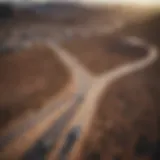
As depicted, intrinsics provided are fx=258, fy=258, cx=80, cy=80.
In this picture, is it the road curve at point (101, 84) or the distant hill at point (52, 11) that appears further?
the distant hill at point (52, 11)

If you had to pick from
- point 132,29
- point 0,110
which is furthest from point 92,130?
point 132,29

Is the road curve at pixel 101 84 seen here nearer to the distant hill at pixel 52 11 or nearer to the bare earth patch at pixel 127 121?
the bare earth patch at pixel 127 121


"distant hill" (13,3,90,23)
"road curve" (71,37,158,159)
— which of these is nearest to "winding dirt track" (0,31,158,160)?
"road curve" (71,37,158,159)

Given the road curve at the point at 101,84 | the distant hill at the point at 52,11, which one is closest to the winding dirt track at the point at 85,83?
the road curve at the point at 101,84

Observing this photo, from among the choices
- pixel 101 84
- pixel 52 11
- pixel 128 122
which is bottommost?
pixel 128 122

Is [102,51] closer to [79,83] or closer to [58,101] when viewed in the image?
[79,83]

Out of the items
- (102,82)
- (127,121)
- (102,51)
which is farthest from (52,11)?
(127,121)
